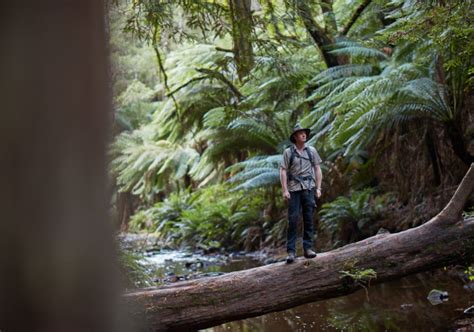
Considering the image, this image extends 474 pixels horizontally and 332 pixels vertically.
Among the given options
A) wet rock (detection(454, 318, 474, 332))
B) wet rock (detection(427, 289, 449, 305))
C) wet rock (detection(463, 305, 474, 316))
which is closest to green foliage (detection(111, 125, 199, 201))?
wet rock (detection(427, 289, 449, 305))

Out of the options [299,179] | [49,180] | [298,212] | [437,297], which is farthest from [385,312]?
[49,180]

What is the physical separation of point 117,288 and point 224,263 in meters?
8.72

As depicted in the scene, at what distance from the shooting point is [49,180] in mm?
1071

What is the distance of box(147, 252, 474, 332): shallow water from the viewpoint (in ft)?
16.3

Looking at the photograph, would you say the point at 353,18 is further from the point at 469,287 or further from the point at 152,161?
the point at 152,161

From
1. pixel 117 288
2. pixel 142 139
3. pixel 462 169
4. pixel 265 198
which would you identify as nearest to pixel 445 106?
pixel 462 169

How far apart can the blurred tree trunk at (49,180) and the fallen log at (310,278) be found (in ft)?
9.26

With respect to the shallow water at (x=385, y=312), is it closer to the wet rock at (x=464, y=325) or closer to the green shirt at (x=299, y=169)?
the wet rock at (x=464, y=325)

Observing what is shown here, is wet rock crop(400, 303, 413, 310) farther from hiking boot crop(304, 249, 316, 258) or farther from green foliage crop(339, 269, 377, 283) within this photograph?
hiking boot crop(304, 249, 316, 258)

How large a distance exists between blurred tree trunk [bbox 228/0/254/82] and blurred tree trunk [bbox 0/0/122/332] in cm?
391

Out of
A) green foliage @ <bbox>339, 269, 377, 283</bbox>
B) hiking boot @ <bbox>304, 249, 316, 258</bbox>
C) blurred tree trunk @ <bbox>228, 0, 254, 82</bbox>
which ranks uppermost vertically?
blurred tree trunk @ <bbox>228, 0, 254, 82</bbox>

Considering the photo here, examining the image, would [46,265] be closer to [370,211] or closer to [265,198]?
[370,211]

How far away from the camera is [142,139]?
18.8 m

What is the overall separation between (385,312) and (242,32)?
3.13 m
